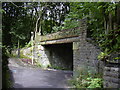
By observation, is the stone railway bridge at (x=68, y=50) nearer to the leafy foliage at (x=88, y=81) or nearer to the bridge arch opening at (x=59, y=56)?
the bridge arch opening at (x=59, y=56)

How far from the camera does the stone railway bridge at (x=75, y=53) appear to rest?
5137 mm

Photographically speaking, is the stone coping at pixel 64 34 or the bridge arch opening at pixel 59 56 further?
the bridge arch opening at pixel 59 56

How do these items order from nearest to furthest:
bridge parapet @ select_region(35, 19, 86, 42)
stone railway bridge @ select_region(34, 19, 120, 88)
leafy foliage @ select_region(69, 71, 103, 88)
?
stone railway bridge @ select_region(34, 19, 120, 88) → leafy foliage @ select_region(69, 71, 103, 88) → bridge parapet @ select_region(35, 19, 86, 42)

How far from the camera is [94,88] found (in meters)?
5.75

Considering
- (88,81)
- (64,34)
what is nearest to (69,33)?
(64,34)

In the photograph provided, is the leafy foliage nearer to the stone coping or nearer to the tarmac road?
the tarmac road

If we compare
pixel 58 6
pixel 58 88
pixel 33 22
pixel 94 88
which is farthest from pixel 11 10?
pixel 58 6

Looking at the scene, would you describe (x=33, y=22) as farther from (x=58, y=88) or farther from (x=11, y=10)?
(x=58, y=88)

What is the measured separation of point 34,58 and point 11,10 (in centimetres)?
763

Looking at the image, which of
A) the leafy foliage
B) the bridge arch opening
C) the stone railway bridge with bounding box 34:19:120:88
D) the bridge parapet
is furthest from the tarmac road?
the bridge arch opening

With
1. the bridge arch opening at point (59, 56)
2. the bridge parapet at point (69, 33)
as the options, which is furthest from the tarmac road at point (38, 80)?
the bridge arch opening at point (59, 56)

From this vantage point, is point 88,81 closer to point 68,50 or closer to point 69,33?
point 69,33

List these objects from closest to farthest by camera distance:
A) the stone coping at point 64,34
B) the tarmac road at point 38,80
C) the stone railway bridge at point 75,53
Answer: the stone railway bridge at point 75,53
the tarmac road at point 38,80
the stone coping at point 64,34

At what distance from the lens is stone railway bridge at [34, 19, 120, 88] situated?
5137mm
